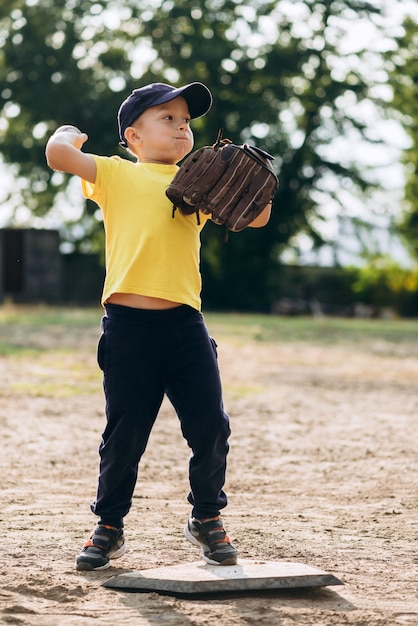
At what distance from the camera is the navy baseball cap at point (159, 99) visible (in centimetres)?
413

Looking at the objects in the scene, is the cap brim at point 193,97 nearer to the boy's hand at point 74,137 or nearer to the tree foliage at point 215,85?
the boy's hand at point 74,137

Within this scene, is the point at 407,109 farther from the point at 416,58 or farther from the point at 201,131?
the point at 201,131

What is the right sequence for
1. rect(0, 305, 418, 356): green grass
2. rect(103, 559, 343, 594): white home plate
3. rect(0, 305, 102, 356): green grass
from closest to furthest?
rect(103, 559, 343, 594): white home plate → rect(0, 305, 102, 356): green grass → rect(0, 305, 418, 356): green grass

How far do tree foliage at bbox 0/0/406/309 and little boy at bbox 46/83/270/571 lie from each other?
2490 cm

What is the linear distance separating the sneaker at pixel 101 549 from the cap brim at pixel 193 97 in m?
1.60

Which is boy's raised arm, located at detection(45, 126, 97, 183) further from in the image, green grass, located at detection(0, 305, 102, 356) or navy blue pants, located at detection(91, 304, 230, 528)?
green grass, located at detection(0, 305, 102, 356)

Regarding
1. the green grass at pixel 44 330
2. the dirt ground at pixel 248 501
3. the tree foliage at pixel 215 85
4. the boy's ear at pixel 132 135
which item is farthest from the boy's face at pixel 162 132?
the tree foliage at pixel 215 85

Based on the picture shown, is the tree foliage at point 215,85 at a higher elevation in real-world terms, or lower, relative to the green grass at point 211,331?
higher

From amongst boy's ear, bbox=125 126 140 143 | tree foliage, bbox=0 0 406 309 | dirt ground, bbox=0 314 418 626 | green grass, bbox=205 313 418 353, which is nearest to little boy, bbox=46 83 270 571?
boy's ear, bbox=125 126 140 143

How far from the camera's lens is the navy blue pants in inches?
156

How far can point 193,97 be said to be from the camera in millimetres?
4180

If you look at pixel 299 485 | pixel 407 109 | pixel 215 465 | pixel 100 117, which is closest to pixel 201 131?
pixel 100 117

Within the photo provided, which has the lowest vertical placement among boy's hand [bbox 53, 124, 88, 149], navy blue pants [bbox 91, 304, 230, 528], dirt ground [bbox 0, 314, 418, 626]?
dirt ground [bbox 0, 314, 418, 626]

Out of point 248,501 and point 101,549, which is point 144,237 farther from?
point 248,501
